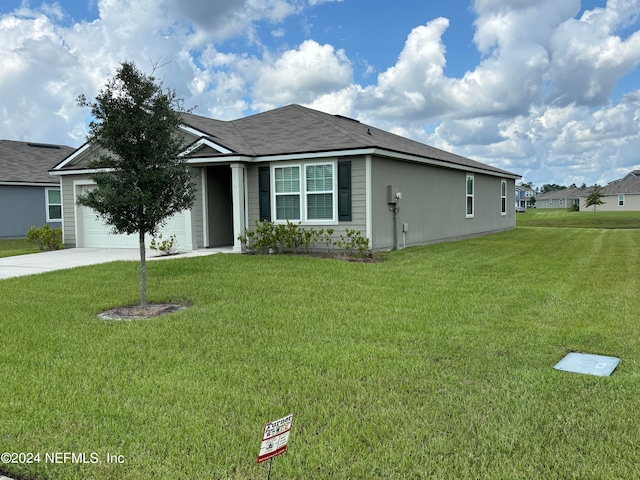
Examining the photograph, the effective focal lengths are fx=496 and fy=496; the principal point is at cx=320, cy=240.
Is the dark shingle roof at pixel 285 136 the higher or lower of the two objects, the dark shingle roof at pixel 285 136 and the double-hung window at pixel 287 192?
the higher

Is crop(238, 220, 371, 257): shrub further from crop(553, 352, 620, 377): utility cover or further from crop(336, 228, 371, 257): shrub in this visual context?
crop(553, 352, 620, 377): utility cover

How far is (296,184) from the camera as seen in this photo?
13.2 metres

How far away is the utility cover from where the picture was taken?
427 cm

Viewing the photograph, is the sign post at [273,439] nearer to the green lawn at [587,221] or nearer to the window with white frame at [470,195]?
the window with white frame at [470,195]

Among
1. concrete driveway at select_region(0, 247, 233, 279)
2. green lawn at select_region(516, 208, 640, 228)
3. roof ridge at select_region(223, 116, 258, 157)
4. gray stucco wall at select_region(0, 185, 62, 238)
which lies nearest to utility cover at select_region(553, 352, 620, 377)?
concrete driveway at select_region(0, 247, 233, 279)

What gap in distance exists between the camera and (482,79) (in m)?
→ 18.7

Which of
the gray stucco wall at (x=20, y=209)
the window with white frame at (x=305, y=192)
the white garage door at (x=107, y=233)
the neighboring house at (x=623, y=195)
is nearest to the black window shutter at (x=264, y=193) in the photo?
the window with white frame at (x=305, y=192)

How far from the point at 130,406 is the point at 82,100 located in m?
4.70

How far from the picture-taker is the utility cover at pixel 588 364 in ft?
14.0

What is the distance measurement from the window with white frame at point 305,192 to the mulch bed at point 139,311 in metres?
6.33

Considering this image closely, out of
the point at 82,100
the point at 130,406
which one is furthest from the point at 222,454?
the point at 82,100

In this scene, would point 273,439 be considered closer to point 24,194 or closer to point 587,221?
point 24,194

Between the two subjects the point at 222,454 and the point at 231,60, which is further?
the point at 231,60

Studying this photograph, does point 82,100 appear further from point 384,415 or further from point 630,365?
point 630,365
